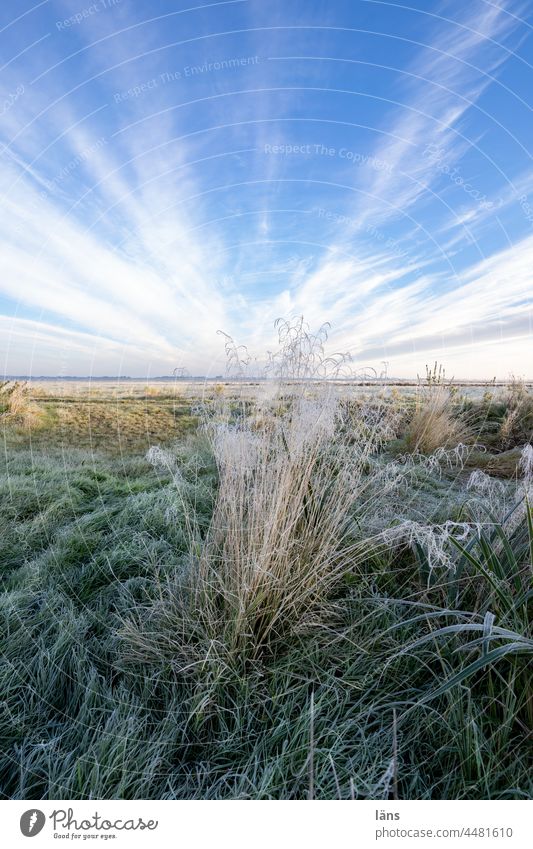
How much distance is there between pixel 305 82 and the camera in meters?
2.17

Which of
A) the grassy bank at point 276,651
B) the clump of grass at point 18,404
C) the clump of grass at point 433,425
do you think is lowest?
the grassy bank at point 276,651

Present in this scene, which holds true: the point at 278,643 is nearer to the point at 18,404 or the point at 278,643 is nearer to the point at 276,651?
the point at 276,651

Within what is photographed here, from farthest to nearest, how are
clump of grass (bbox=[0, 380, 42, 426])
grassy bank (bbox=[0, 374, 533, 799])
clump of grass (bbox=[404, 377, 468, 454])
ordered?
1. clump of grass (bbox=[0, 380, 42, 426])
2. clump of grass (bbox=[404, 377, 468, 454])
3. grassy bank (bbox=[0, 374, 533, 799])

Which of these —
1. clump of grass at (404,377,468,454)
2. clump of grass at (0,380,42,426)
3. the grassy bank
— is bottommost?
the grassy bank

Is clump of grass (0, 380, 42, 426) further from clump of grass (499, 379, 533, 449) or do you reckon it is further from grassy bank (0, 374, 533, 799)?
clump of grass (499, 379, 533, 449)

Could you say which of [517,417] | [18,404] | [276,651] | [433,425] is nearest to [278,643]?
[276,651]

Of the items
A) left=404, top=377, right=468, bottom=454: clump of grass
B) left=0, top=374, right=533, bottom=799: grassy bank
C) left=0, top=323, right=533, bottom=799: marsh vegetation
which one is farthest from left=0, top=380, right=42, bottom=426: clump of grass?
left=404, top=377, right=468, bottom=454: clump of grass

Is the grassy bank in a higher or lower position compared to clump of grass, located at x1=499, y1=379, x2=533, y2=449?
lower

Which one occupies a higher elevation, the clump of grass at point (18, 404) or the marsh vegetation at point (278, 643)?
the clump of grass at point (18, 404)

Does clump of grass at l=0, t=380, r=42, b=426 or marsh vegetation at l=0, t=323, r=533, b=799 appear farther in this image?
clump of grass at l=0, t=380, r=42, b=426

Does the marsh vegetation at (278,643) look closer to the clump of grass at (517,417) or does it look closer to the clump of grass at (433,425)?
the clump of grass at (433,425)

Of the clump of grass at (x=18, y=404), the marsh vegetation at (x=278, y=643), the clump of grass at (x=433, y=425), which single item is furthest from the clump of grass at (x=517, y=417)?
the clump of grass at (x=18, y=404)

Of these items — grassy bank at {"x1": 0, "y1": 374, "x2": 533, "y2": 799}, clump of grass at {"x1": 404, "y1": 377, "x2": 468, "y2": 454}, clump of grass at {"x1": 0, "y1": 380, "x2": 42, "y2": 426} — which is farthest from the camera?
clump of grass at {"x1": 0, "y1": 380, "x2": 42, "y2": 426}
